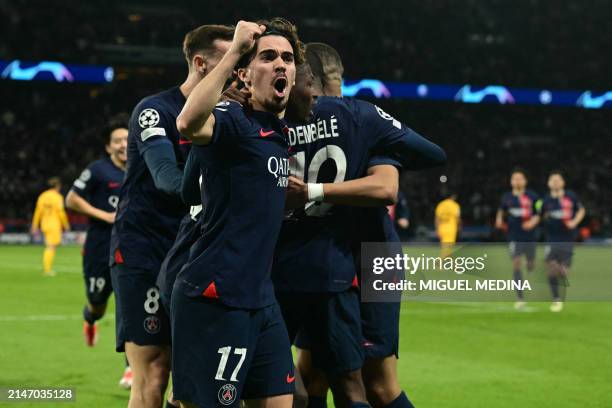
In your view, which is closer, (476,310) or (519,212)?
(476,310)

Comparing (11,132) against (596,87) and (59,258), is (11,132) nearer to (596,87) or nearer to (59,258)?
(59,258)

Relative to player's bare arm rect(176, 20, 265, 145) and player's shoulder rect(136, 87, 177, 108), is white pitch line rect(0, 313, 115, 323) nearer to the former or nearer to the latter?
player's shoulder rect(136, 87, 177, 108)

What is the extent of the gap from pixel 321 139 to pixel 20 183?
34.4m

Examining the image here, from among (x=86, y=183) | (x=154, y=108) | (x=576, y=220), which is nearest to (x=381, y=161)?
(x=154, y=108)

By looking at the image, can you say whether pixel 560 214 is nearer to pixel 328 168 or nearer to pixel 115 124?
pixel 115 124

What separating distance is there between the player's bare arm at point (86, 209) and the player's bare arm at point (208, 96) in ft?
18.3

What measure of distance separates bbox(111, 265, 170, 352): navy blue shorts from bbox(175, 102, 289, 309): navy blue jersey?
1500mm

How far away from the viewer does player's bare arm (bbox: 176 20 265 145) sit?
362 centimetres

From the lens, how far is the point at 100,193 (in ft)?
31.8

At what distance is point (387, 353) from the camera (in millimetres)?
5008

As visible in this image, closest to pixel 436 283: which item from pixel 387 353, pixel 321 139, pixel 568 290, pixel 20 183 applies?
pixel 387 353

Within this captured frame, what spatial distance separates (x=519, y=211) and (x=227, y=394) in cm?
1334

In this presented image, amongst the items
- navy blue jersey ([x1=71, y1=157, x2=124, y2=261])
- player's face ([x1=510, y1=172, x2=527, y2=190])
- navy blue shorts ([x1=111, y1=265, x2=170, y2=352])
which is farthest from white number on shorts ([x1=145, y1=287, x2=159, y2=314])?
player's face ([x1=510, y1=172, x2=527, y2=190])

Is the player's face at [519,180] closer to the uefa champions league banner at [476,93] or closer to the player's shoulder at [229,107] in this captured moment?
the player's shoulder at [229,107]
